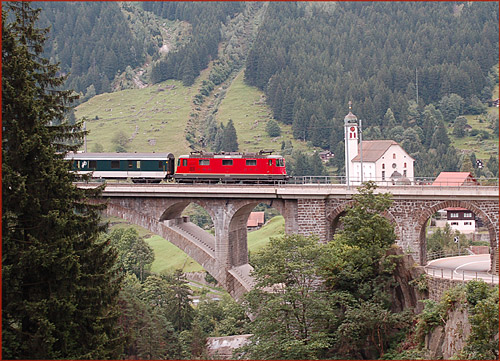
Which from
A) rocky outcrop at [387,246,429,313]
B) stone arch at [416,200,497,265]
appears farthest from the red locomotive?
rocky outcrop at [387,246,429,313]

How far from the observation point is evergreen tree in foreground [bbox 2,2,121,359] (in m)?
21.6

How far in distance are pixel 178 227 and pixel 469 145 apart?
97.4 m

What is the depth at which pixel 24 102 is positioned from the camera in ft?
73.4

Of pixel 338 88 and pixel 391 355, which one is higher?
pixel 338 88

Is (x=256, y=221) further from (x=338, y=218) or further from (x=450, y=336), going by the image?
(x=450, y=336)

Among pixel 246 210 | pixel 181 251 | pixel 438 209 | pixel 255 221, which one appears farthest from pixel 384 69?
pixel 438 209

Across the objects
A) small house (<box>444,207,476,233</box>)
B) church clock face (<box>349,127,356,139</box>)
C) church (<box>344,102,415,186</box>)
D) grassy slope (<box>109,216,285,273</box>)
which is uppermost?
church clock face (<box>349,127,356,139</box>)

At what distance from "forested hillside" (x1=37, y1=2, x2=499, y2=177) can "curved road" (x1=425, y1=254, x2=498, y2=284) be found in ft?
216

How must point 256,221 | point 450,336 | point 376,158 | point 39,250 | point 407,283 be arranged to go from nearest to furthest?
point 39,250
point 450,336
point 407,283
point 376,158
point 256,221

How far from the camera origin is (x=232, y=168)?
42.1 meters

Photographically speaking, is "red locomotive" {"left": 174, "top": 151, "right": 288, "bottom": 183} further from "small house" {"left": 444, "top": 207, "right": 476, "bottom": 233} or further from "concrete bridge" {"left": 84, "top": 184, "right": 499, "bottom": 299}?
"small house" {"left": 444, "top": 207, "right": 476, "bottom": 233}

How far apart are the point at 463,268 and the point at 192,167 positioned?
63.0ft

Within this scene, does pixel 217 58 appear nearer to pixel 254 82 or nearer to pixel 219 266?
pixel 254 82

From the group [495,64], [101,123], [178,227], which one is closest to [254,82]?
[101,123]
